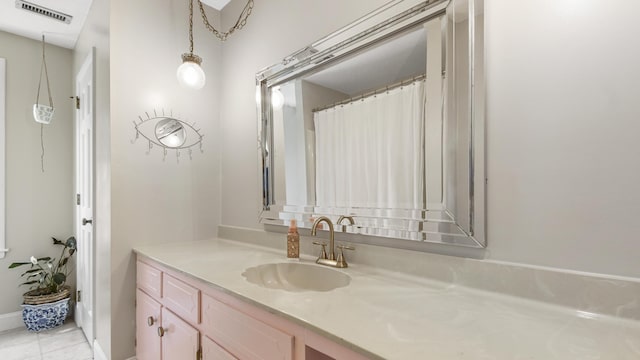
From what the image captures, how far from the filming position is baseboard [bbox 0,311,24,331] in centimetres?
261

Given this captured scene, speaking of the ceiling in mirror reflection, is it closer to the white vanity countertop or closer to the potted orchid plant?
the white vanity countertop

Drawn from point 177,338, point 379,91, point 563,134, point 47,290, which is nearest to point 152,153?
point 177,338

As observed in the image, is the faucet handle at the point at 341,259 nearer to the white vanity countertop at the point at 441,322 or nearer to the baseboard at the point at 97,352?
the white vanity countertop at the point at 441,322

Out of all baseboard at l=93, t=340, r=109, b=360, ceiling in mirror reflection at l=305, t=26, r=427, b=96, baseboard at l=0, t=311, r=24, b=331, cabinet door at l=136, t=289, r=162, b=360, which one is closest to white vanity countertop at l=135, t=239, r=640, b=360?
cabinet door at l=136, t=289, r=162, b=360

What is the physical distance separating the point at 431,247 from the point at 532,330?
45 cm

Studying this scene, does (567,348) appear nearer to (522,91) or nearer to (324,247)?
(522,91)

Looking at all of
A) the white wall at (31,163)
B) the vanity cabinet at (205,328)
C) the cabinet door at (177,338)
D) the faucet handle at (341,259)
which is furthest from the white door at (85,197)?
the faucet handle at (341,259)

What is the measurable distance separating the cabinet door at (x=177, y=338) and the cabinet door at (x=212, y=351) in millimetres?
65

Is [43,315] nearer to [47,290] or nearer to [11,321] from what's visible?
[47,290]

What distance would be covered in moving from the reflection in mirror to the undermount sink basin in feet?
3.77

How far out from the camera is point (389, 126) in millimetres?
1323

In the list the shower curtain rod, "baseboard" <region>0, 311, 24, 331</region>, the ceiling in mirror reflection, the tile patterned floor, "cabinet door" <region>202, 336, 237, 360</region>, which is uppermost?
the ceiling in mirror reflection

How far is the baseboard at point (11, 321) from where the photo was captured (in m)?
2.61

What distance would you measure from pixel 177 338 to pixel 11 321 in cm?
232
